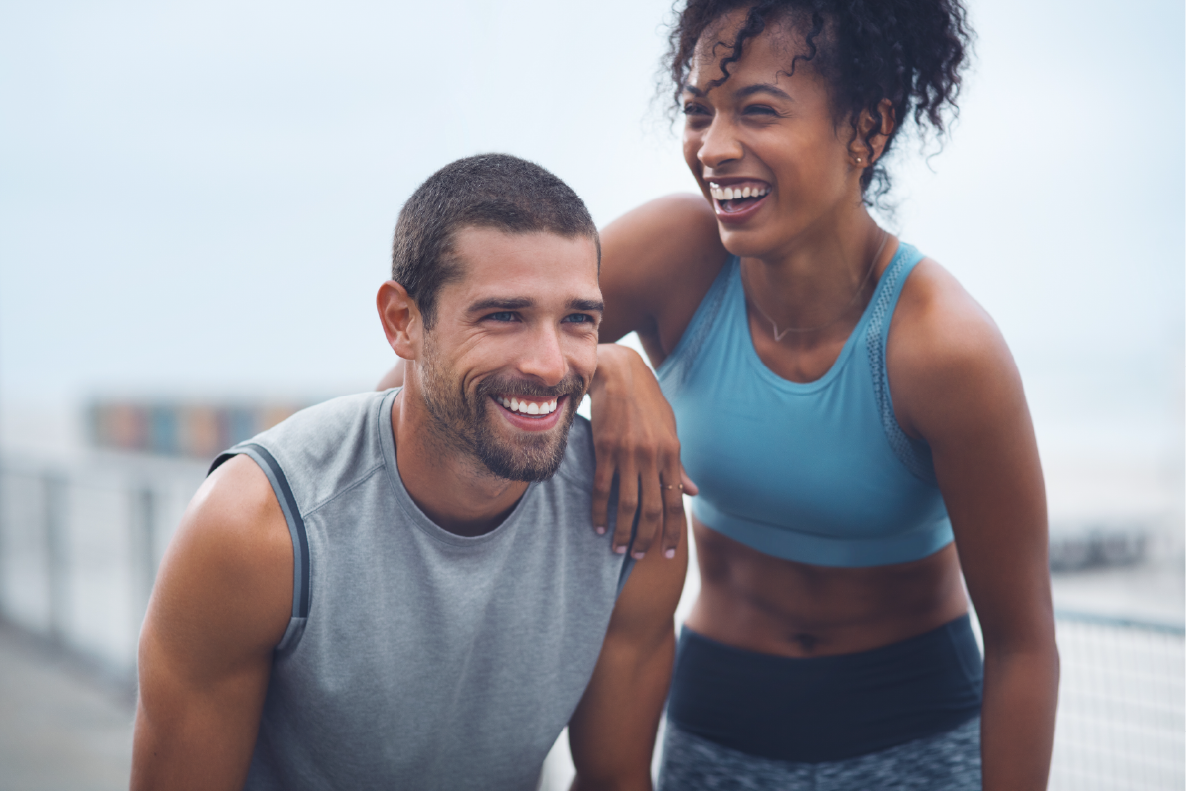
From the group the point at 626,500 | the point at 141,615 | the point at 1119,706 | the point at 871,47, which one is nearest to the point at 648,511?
the point at 626,500

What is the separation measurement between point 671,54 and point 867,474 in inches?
40.0

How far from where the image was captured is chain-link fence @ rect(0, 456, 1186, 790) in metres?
2.54

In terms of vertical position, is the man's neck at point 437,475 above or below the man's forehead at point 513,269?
below

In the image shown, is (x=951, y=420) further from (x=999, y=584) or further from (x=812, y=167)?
(x=812, y=167)

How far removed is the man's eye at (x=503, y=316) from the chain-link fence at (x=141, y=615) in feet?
6.46

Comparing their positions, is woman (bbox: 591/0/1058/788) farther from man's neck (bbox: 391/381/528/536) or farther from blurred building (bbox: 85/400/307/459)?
blurred building (bbox: 85/400/307/459)

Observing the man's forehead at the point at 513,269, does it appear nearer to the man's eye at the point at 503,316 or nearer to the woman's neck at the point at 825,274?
the man's eye at the point at 503,316

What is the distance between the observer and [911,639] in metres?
2.02

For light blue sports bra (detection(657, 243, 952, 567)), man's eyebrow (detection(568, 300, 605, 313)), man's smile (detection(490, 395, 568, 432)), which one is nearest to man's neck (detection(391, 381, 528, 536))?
man's smile (detection(490, 395, 568, 432))

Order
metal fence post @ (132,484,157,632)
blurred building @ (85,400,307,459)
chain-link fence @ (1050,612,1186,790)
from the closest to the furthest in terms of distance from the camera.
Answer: chain-link fence @ (1050,612,1186,790), metal fence post @ (132,484,157,632), blurred building @ (85,400,307,459)

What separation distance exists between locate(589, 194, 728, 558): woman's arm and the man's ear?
374 millimetres

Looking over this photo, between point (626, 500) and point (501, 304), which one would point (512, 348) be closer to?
point (501, 304)

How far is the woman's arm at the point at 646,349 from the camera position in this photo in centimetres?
181

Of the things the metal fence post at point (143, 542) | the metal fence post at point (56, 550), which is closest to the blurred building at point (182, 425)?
the metal fence post at point (56, 550)
